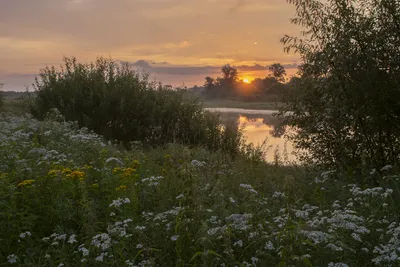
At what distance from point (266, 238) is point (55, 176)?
2709 mm

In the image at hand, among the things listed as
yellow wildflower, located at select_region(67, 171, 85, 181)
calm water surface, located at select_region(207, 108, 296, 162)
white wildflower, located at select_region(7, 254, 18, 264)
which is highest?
yellow wildflower, located at select_region(67, 171, 85, 181)

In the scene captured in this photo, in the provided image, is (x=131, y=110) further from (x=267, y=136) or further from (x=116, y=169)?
(x=116, y=169)

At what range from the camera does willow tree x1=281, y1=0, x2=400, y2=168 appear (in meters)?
7.82

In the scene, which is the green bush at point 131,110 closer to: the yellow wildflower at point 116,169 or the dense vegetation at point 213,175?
the dense vegetation at point 213,175

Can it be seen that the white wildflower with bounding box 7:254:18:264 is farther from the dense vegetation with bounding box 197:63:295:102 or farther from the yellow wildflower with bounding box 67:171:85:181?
the dense vegetation with bounding box 197:63:295:102

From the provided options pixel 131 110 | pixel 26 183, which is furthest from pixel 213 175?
pixel 131 110

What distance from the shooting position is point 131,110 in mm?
14562

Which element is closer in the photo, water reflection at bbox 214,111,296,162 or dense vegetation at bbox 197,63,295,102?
water reflection at bbox 214,111,296,162

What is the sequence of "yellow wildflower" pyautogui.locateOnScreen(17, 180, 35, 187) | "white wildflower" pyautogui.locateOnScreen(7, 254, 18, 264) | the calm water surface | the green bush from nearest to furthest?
"white wildflower" pyautogui.locateOnScreen(7, 254, 18, 264)
"yellow wildflower" pyautogui.locateOnScreen(17, 180, 35, 187)
the calm water surface
the green bush

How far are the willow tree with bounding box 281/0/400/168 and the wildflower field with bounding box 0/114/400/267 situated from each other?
1.58 m

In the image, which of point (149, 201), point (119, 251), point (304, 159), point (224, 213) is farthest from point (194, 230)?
point (304, 159)

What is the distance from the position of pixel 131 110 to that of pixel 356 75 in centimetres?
843

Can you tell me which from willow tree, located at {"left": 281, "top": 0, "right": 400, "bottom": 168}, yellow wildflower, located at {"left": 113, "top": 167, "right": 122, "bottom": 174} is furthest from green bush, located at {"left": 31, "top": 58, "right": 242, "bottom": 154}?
yellow wildflower, located at {"left": 113, "top": 167, "right": 122, "bottom": 174}

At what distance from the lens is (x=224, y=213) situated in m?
4.35
